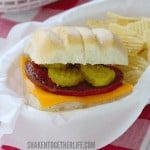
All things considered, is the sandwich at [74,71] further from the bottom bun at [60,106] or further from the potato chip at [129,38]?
the potato chip at [129,38]

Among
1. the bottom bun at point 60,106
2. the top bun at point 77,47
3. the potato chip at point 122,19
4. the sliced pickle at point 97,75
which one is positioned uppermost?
the top bun at point 77,47

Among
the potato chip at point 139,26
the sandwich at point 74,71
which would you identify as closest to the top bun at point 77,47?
the sandwich at point 74,71

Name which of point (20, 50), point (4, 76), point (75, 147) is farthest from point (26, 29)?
point (75, 147)

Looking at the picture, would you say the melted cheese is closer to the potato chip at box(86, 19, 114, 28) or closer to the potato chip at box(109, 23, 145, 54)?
the potato chip at box(109, 23, 145, 54)

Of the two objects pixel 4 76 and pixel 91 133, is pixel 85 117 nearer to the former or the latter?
pixel 91 133

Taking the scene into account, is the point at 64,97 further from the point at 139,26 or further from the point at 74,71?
the point at 139,26

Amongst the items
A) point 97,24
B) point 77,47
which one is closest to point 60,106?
point 77,47

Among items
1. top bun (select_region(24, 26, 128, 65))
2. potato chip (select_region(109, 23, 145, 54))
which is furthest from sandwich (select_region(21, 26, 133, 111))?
potato chip (select_region(109, 23, 145, 54))
